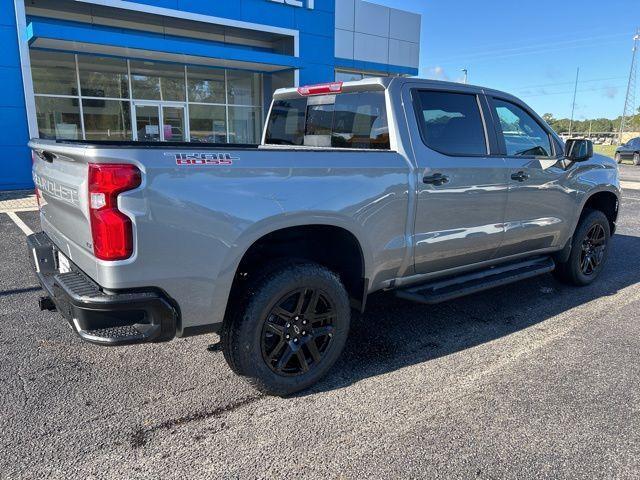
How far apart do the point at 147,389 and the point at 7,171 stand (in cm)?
1180

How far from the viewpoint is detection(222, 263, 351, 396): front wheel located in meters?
2.90

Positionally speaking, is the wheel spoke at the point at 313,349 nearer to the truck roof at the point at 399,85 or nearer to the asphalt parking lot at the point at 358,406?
the asphalt parking lot at the point at 358,406

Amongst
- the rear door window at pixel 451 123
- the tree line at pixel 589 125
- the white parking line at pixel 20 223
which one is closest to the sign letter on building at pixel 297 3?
the white parking line at pixel 20 223

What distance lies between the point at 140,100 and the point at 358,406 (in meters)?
14.3

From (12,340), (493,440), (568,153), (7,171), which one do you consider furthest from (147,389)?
(7,171)

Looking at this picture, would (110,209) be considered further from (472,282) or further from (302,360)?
(472,282)

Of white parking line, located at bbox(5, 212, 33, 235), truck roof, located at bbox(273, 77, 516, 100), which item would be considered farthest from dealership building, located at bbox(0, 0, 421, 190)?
truck roof, located at bbox(273, 77, 516, 100)

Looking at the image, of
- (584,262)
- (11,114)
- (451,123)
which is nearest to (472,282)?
(451,123)

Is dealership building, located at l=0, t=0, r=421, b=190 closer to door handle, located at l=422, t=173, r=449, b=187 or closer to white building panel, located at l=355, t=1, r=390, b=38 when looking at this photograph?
white building panel, located at l=355, t=1, r=390, b=38

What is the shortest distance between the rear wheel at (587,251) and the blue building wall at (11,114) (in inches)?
495

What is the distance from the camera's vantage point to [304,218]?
298 centimetres

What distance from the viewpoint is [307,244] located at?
11.5 feet

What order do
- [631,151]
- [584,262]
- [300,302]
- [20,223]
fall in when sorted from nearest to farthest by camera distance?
[300,302], [584,262], [20,223], [631,151]

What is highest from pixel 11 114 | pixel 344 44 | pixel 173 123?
pixel 344 44
